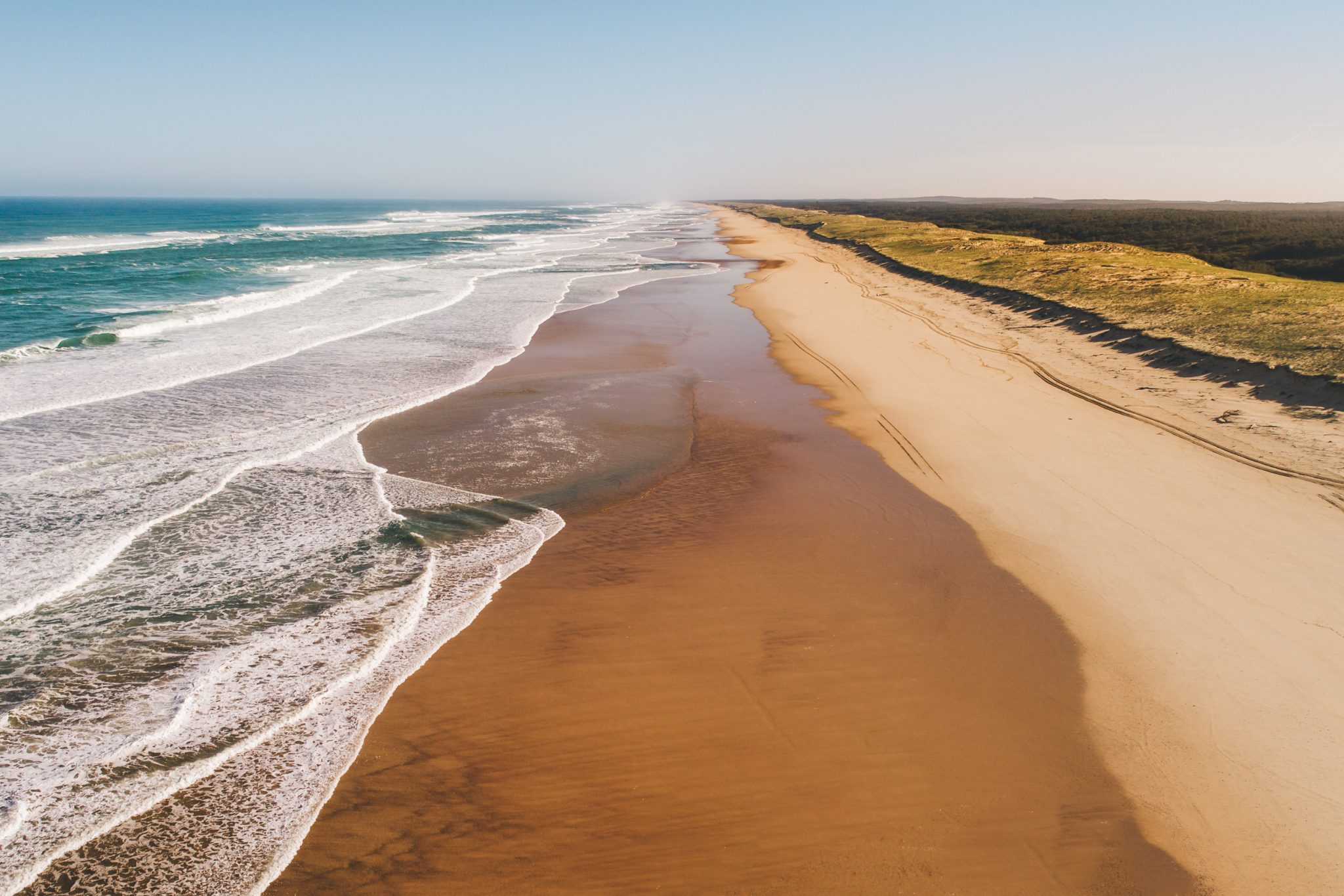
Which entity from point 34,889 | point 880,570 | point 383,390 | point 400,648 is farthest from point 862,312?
point 34,889

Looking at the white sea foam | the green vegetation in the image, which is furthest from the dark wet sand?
the white sea foam

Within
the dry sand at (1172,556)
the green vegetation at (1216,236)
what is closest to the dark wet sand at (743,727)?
the dry sand at (1172,556)

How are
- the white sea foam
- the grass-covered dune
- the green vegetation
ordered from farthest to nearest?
1. the white sea foam
2. the green vegetation
3. the grass-covered dune

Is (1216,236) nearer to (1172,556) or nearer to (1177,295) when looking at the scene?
(1177,295)

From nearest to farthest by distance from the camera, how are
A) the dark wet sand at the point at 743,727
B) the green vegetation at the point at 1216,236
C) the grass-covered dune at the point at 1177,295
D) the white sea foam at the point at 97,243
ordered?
the dark wet sand at the point at 743,727, the grass-covered dune at the point at 1177,295, the green vegetation at the point at 1216,236, the white sea foam at the point at 97,243

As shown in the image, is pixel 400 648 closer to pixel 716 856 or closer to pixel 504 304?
pixel 716 856

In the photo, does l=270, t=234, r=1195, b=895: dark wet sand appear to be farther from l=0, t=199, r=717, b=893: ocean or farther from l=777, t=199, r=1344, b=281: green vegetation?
l=777, t=199, r=1344, b=281: green vegetation

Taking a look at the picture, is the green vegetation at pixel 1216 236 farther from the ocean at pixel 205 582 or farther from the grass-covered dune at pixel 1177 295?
the ocean at pixel 205 582
